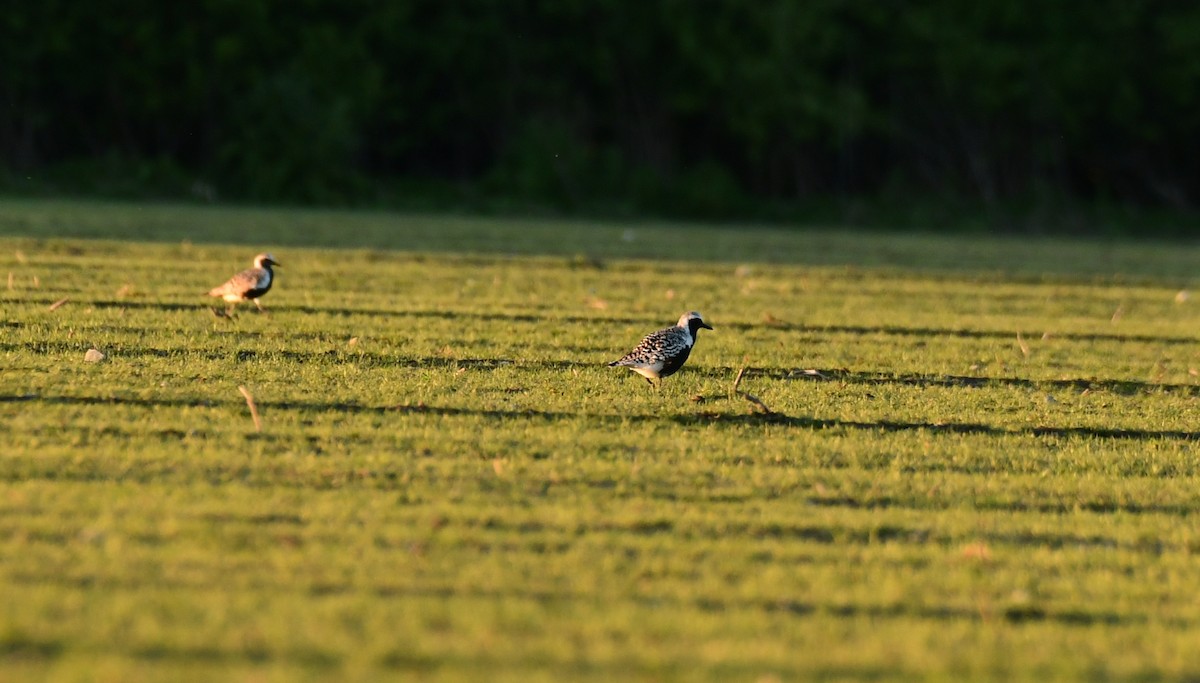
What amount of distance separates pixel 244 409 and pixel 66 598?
3597mm

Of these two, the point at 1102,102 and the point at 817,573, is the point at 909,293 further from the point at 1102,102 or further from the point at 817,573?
the point at 1102,102

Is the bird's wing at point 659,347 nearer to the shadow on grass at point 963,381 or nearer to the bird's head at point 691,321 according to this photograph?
the bird's head at point 691,321

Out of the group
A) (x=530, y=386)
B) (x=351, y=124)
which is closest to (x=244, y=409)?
(x=530, y=386)

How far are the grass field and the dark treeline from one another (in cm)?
2990

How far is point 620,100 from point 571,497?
152ft

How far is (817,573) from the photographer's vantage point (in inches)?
234

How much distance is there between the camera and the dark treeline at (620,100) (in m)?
44.9

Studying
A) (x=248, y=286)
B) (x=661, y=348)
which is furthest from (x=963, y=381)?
(x=248, y=286)

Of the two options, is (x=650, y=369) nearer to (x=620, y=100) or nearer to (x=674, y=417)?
(x=674, y=417)

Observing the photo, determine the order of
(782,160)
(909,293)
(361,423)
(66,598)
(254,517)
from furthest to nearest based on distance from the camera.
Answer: (782,160), (909,293), (361,423), (254,517), (66,598)

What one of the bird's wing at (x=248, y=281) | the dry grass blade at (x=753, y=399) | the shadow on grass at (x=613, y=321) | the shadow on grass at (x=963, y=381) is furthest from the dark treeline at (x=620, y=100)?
the dry grass blade at (x=753, y=399)

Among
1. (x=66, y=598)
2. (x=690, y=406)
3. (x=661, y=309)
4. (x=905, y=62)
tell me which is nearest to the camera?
(x=66, y=598)

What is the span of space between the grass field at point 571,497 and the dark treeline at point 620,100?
2990 cm

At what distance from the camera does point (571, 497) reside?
698 centimetres
